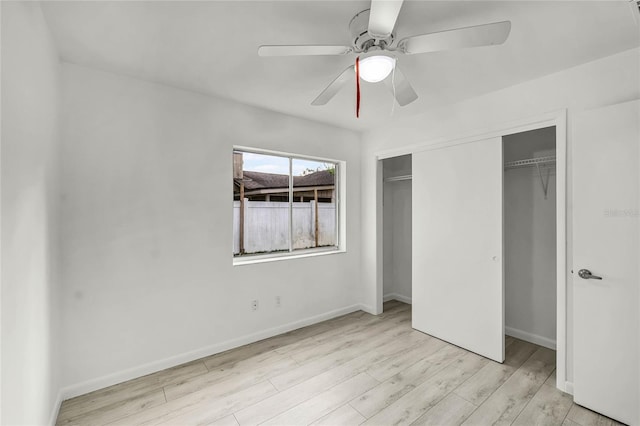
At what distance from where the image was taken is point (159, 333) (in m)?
2.54

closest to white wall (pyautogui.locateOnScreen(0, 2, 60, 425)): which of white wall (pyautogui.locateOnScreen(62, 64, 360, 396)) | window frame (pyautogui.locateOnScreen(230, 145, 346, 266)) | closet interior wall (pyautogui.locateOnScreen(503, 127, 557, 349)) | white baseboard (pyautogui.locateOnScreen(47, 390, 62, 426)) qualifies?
white baseboard (pyautogui.locateOnScreen(47, 390, 62, 426))

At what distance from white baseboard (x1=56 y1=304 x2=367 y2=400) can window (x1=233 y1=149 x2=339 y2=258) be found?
0.85 meters

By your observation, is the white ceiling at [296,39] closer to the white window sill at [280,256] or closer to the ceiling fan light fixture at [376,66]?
the ceiling fan light fixture at [376,66]

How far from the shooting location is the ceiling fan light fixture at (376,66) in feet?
5.32

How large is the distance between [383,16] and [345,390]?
97.5 inches

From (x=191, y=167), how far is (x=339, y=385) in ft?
7.52

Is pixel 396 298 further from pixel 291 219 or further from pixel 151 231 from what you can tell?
pixel 151 231

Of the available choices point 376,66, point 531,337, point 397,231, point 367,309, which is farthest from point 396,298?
point 376,66

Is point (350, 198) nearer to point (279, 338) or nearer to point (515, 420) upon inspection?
point (279, 338)

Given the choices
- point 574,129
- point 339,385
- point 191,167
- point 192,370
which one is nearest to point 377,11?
point 574,129

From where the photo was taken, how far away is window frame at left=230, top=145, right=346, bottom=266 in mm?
3189

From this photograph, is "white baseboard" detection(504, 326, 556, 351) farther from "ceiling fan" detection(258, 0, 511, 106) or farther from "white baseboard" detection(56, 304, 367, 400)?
"ceiling fan" detection(258, 0, 511, 106)

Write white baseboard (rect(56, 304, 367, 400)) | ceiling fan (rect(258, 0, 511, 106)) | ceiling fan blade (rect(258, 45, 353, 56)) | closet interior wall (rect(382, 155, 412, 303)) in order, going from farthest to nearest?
closet interior wall (rect(382, 155, 412, 303))
white baseboard (rect(56, 304, 367, 400))
ceiling fan blade (rect(258, 45, 353, 56))
ceiling fan (rect(258, 0, 511, 106))

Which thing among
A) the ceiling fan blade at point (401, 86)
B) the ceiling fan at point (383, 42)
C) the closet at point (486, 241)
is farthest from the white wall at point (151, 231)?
the closet at point (486, 241)
